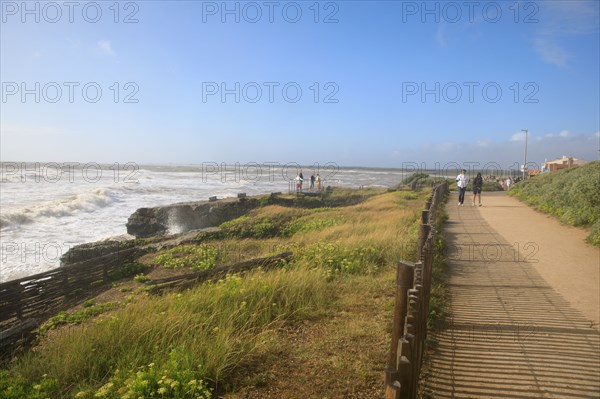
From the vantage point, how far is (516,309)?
603 centimetres

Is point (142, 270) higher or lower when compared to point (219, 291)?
lower

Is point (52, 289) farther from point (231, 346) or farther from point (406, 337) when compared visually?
point (406, 337)

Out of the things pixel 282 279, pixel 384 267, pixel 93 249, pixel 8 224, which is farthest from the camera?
pixel 8 224

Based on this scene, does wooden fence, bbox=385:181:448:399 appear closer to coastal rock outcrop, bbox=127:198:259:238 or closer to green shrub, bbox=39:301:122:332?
green shrub, bbox=39:301:122:332

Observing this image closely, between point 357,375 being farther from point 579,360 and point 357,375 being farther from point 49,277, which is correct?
point 49,277

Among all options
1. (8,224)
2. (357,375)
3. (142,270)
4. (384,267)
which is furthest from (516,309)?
(8,224)

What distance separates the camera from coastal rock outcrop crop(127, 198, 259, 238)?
2208 centimetres

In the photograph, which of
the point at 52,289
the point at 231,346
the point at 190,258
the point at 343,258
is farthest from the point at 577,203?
the point at 52,289

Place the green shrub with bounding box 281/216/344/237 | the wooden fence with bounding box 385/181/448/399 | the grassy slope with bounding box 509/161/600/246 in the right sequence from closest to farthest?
the wooden fence with bounding box 385/181/448/399
the grassy slope with bounding box 509/161/600/246
the green shrub with bounding box 281/216/344/237

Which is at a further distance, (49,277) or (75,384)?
(49,277)

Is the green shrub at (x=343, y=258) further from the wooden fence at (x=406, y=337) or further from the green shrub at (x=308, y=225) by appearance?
the green shrub at (x=308, y=225)

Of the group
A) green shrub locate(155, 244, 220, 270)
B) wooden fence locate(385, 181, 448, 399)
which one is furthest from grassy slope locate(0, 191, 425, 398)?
green shrub locate(155, 244, 220, 270)

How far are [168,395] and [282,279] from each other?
10.8 feet

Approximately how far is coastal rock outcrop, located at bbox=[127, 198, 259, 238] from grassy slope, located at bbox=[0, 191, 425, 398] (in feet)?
51.6
